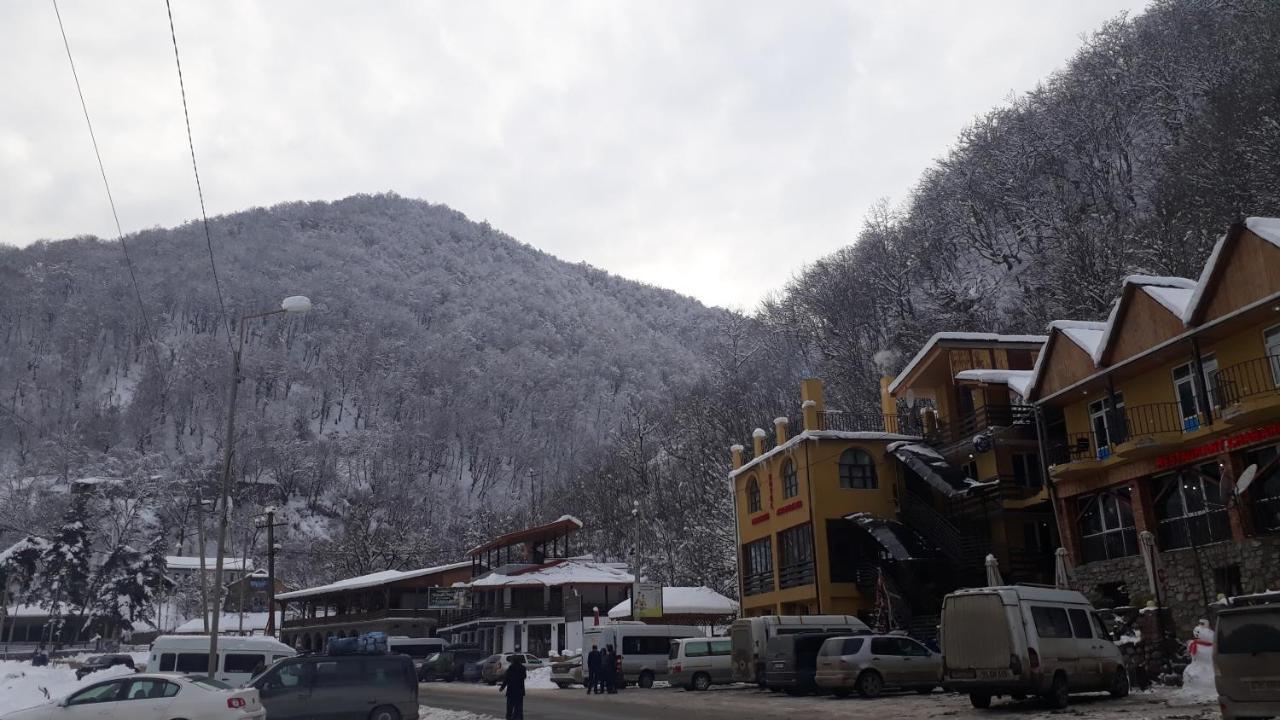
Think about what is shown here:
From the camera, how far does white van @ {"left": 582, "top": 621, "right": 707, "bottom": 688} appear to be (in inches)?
1394

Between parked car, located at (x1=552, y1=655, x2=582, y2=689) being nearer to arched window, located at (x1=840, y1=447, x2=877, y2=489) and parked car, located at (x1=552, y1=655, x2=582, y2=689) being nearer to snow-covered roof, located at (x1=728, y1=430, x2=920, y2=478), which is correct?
snow-covered roof, located at (x1=728, y1=430, x2=920, y2=478)

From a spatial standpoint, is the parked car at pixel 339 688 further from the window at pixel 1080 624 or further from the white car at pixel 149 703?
the window at pixel 1080 624

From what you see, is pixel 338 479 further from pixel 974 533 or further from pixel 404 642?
pixel 974 533

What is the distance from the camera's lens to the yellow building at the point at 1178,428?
22.2 m

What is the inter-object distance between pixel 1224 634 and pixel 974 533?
984 inches

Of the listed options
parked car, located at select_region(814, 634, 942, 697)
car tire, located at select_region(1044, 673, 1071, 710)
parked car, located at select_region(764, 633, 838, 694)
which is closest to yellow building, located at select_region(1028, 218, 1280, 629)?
parked car, located at select_region(814, 634, 942, 697)

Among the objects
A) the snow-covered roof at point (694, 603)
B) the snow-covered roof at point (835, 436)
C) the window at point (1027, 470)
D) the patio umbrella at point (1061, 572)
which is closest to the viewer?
the patio umbrella at point (1061, 572)

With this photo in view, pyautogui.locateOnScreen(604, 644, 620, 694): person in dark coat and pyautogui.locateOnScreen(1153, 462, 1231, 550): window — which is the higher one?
pyautogui.locateOnScreen(1153, 462, 1231, 550): window

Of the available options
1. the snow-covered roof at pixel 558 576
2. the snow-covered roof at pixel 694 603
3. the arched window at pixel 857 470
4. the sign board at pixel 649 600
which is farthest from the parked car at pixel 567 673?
the snow-covered roof at pixel 558 576

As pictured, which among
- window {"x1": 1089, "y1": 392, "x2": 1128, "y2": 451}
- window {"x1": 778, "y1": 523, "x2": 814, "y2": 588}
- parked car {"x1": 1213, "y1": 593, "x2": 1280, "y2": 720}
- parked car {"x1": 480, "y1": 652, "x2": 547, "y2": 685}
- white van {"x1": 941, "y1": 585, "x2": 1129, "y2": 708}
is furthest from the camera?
parked car {"x1": 480, "y1": 652, "x2": 547, "y2": 685}

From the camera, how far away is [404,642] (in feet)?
181

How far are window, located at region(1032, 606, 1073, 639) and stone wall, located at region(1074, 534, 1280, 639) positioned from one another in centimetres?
571

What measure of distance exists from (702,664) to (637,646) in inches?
212

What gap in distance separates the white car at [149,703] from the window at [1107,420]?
23.6 m
